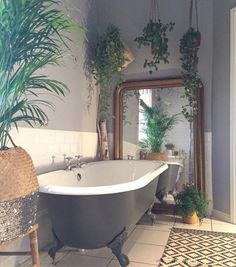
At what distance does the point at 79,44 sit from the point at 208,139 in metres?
1.81

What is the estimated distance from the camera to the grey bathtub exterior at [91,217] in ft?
5.33

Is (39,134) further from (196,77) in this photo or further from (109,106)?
(196,77)

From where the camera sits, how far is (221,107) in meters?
2.95

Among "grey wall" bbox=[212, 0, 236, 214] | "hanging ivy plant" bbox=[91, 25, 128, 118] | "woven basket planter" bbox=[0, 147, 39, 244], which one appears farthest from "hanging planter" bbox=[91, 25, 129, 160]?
"woven basket planter" bbox=[0, 147, 39, 244]

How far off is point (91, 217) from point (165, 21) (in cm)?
258

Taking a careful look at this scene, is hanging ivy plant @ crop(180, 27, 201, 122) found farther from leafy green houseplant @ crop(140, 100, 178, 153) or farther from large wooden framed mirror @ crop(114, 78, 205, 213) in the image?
leafy green houseplant @ crop(140, 100, 178, 153)

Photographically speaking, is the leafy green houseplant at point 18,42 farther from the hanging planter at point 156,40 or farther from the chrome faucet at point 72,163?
the hanging planter at point 156,40

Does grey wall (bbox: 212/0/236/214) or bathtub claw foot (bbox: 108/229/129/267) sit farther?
grey wall (bbox: 212/0/236/214)

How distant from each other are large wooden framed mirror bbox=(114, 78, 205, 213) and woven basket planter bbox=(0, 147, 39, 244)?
2.11 meters

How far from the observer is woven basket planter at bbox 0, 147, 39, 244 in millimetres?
1194

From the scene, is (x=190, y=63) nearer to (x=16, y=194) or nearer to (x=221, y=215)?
(x=221, y=215)

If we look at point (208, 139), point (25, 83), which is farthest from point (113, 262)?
point (208, 139)

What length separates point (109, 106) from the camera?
11.3ft

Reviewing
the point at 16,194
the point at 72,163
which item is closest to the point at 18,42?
the point at 16,194
